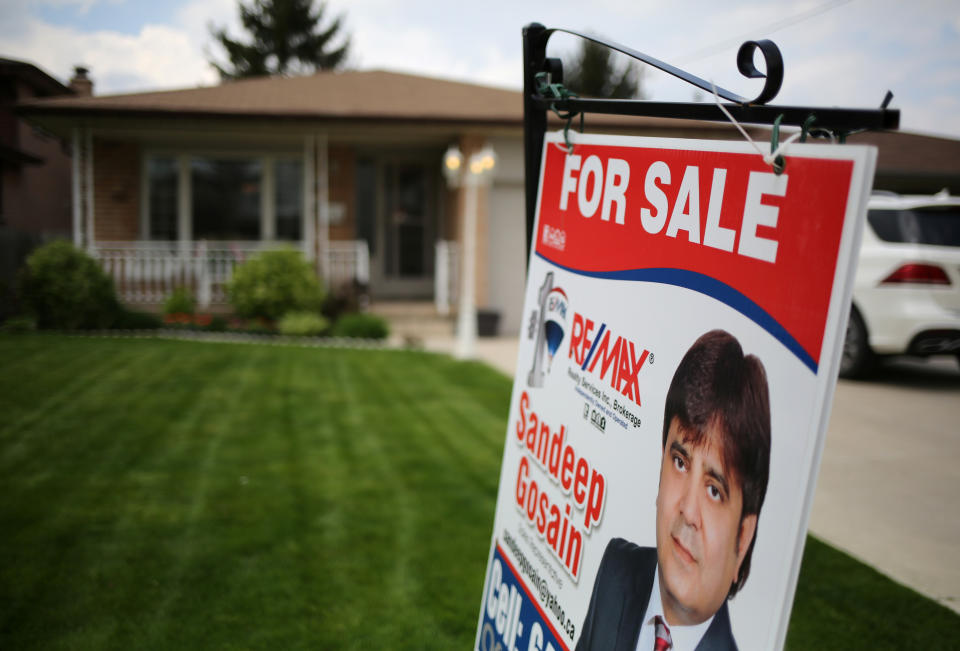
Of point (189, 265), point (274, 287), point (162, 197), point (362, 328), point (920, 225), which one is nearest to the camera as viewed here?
point (920, 225)

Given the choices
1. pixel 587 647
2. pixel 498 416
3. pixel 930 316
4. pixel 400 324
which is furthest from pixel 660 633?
pixel 400 324

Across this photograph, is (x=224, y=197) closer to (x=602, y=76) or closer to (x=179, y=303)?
(x=179, y=303)

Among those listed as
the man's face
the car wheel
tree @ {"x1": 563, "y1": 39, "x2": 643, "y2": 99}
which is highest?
tree @ {"x1": 563, "y1": 39, "x2": 643, "y2": 99}

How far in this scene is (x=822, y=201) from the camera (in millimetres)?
1020

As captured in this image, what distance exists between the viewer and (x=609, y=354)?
1523mm

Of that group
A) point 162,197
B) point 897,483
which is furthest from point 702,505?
point 162,197

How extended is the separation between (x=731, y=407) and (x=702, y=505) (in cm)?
17

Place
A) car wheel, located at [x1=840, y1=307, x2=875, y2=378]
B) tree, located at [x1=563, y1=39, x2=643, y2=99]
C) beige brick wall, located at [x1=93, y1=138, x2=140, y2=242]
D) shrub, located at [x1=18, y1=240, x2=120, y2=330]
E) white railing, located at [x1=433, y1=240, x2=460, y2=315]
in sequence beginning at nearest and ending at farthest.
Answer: car wheel, located at [x1=840, y1=307, x2=875, y2=378]
shrub, located at [x1=18, y1=240, x2=120, y2=330]
white railing, located at [x1=433, y1=240, x2=460, y2=315]
beige brick wall, located at [x1=93, y1=138, x2=140, y2=242]
tree, located at [x1=563, y1=39, x2=643, y2=99]

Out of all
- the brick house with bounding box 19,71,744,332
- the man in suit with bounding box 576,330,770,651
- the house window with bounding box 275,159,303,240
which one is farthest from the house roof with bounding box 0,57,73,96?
the man in suit with bounding box 576,330,770,651

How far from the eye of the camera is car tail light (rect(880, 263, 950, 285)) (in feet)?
23.1

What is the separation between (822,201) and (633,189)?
0.49 m

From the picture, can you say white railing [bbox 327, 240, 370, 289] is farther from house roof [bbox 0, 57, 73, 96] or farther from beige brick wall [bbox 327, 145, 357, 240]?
house roof [bbox 0, 57, 73, 96]

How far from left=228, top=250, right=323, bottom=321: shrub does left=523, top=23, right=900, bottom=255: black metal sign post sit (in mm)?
10039

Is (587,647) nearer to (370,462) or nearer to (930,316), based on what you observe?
(370,462)
